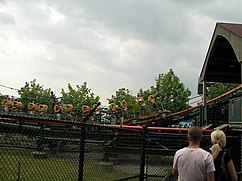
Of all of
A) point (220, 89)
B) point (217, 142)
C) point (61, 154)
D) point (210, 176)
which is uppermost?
point (220, 89)

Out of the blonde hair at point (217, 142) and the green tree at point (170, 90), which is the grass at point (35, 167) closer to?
the blonde hair at point (217, 142)

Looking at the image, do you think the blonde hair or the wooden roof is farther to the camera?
the wooden roof

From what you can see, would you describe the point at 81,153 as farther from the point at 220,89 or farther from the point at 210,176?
the point at 220,89

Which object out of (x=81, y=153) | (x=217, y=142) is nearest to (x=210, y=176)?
(x=217, y=142)

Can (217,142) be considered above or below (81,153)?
above

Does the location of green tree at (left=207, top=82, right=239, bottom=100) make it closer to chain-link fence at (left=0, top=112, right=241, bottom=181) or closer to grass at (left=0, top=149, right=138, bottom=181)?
chain-link fence at (left=0, top=112, right=241, bottom=181)

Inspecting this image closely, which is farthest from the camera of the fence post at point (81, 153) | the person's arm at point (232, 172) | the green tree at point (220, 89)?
the green tree at point (220, 89)

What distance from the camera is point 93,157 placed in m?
6.23

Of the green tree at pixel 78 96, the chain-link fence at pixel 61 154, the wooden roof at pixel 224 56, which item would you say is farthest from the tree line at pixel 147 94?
the chain-link fence at pixel 61 154

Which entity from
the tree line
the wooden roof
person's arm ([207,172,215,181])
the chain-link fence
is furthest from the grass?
the tree line

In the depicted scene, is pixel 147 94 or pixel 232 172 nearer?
pixel 232 172

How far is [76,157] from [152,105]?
24032mm

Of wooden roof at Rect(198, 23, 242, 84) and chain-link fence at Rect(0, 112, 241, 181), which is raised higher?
wooden roof at Rect(198, 23, 242, 84)

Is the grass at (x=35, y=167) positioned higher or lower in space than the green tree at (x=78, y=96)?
lower
